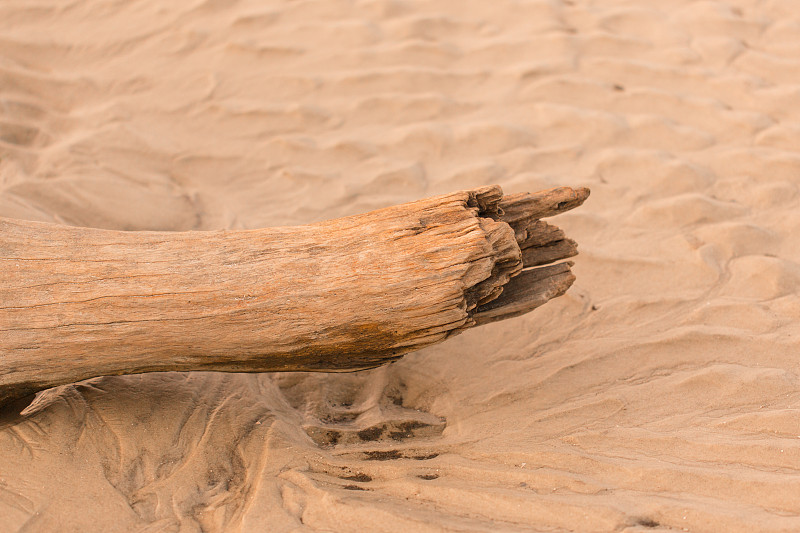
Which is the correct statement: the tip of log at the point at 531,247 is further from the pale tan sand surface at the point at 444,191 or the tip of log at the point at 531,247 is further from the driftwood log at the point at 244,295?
the pale tan sand surface at the point at 444,191

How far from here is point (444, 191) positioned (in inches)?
149

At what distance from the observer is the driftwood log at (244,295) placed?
85.9 inches

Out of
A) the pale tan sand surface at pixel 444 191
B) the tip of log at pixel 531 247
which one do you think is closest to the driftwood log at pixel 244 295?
the tip of log at pixel 531 247

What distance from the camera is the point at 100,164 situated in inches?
149

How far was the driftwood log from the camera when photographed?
7.16 feet

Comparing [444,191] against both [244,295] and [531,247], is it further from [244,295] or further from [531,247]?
[244,295]

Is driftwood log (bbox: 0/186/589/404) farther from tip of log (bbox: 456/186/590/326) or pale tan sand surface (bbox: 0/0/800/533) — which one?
pale tan sand surface (bbox: 0/0/800/533)

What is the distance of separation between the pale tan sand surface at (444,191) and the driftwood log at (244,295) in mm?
283

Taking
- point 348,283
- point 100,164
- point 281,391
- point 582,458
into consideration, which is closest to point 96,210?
point 100,164

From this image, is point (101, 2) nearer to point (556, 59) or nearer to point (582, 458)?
point (556, 59)

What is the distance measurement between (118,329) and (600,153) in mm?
2788

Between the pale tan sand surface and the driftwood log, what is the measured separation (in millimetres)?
283

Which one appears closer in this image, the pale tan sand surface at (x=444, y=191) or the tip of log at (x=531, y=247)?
the pale tan sand surface at (x=444, y=191)

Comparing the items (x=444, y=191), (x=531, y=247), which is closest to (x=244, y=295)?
(x=531, y=247)
